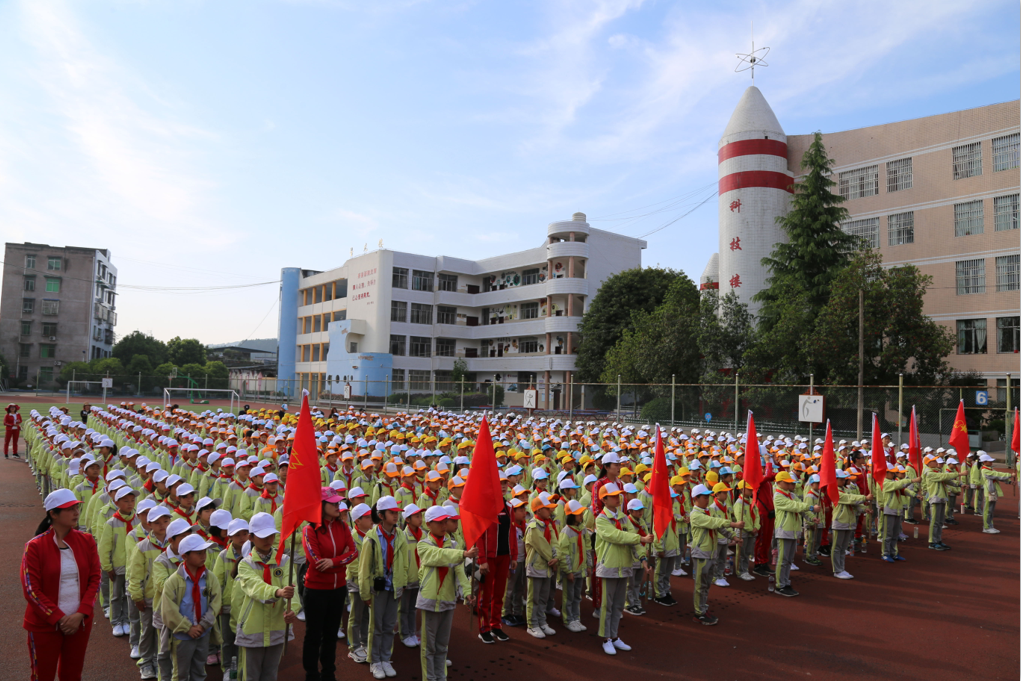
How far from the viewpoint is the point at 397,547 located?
21.6 feet

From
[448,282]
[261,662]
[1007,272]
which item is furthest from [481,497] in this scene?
[448,282]

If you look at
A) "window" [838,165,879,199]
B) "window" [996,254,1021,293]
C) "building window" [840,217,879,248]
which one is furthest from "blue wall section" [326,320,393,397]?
"window" [996,254,1021,293]

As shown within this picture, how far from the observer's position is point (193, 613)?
5.38 metres

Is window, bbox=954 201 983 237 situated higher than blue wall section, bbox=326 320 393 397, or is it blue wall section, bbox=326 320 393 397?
window, bbox=954 201 983 237

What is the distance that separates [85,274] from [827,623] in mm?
79635

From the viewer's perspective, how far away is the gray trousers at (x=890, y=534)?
11773 millimetres

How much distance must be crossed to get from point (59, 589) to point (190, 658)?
1.18 meters

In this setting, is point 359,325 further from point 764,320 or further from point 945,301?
point 945,301

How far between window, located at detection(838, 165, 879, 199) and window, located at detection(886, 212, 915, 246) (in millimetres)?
1989

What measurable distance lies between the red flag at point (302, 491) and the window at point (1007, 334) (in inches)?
1478

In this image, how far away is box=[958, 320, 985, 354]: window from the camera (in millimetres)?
33531

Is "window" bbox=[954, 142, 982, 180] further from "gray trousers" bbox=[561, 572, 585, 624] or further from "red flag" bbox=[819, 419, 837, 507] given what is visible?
"gray trousers" bbox=[561, 572, 585, 624]

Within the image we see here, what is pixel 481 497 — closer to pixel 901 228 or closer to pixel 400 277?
pixel 901 228

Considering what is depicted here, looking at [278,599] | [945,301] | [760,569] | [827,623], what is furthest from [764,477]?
[945,301]
